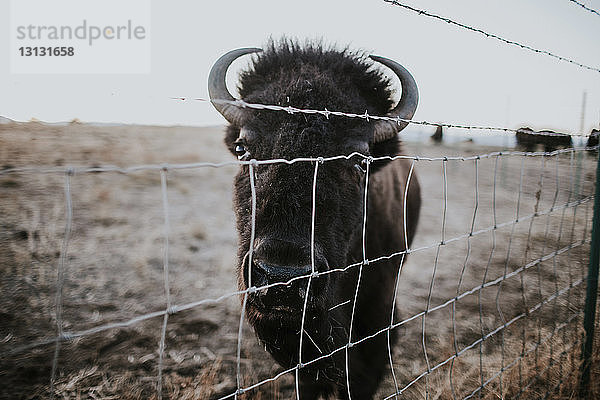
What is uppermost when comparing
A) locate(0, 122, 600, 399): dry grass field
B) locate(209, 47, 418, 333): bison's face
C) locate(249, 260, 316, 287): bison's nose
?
locate(209, 47, 418, 333): bison's face

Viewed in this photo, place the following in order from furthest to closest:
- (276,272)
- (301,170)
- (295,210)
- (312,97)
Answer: (312,97)
(301,170)
(295,210)
(276,272)

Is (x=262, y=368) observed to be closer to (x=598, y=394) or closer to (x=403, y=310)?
(x=403, y=310)

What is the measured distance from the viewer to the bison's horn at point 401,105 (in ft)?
9.09

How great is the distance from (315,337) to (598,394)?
7.77ft

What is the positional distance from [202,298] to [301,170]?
11.3 feet

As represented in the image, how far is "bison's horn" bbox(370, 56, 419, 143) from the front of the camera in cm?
277

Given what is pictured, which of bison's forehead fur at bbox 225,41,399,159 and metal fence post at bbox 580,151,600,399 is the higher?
bison's forehead fur at bbox 225,41,399,159

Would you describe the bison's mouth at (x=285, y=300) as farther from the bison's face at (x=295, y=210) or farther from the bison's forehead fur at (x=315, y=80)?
the bison's forehead fur at (x=315, y=80)

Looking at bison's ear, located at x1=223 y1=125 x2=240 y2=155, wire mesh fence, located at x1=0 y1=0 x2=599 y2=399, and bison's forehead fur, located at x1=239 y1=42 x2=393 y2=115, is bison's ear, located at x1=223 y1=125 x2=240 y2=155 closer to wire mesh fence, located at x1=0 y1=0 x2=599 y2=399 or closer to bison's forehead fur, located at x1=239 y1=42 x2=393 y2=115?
bison's forehead fur, located at x1=239 y1=42 x2=393 y2=115

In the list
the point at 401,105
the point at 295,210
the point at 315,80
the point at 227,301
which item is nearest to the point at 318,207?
the point at 295,210

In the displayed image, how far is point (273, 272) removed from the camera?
1735 millimetres

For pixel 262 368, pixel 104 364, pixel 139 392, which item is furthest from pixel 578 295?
pixel 104 364

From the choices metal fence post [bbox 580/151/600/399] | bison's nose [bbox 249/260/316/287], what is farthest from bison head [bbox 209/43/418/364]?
metal fence post [bbox 580/151/600/399]

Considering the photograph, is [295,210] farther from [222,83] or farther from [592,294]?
[592,294]
